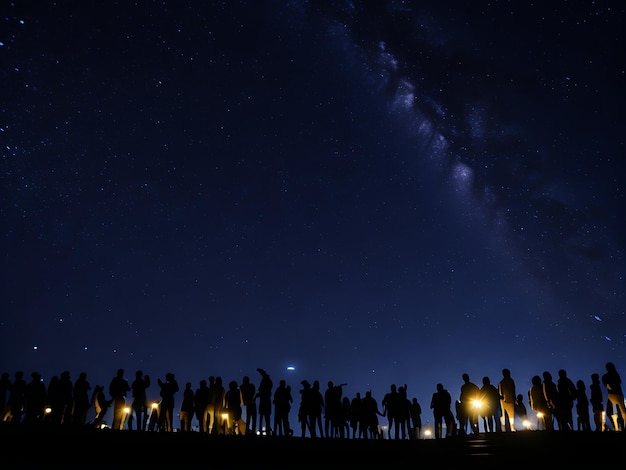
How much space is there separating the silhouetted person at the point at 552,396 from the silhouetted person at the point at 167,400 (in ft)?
40.2

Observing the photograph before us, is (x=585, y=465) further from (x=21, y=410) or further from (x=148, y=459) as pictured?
(x=21, y=410)

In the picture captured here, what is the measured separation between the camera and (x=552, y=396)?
13758 millimetres

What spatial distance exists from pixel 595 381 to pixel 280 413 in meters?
10.7

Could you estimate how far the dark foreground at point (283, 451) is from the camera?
30.5 ft

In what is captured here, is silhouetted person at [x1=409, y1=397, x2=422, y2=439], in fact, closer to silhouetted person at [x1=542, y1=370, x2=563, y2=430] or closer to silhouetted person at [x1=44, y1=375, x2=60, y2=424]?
silhouetted person at [x1=542, y1=370, x2=563, y2=430]

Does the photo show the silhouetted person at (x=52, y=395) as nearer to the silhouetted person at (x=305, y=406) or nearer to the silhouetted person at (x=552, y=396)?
the silhouetted person at (x=305, y=406)

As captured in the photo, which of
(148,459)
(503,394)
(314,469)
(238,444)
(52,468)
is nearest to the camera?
(52,468)

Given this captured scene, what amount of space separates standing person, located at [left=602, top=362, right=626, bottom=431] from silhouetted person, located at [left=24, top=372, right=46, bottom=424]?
18.2 meters

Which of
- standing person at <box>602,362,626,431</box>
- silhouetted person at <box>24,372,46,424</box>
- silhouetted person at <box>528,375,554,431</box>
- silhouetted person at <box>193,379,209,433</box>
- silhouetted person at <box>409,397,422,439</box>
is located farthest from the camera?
silhouetted person at <box>409,397,422,439</box>

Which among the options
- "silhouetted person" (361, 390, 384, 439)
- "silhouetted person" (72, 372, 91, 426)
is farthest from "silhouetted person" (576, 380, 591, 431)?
"silhouetted person" (72, 372, 91, 426)

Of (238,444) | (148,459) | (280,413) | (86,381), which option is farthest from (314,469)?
(86,381)

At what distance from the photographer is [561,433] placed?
458 inches

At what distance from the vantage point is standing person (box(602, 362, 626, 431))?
13297 millimetres

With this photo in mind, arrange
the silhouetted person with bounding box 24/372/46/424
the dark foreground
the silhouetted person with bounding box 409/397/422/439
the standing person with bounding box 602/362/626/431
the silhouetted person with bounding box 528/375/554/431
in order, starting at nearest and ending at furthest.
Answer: the dark foreground, the standing person with bounding box 602/362/626/431, the silhouetted person with bounding box 528/375/554/431, the silhouetted person with bounding box 24/372/46/424, the silhouetted person with bounding box 409/397/422/439
